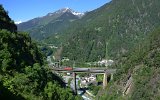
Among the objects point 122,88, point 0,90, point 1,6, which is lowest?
point 122,88

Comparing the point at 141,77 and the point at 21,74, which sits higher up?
the point at 21,74

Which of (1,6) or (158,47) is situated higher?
(1,6)

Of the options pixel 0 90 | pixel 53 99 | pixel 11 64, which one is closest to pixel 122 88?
pixel 53 99

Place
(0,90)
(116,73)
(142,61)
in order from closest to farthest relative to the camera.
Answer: (0,90) < (142,61) < (116,73)

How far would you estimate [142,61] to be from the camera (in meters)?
121

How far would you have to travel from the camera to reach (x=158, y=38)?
12569 centimetres

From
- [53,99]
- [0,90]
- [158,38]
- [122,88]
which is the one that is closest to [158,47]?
[158,38]

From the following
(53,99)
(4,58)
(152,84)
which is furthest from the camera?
(152,84)

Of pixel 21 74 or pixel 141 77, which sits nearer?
pixel 21 74

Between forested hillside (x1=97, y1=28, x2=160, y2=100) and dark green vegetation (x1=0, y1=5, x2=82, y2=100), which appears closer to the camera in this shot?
dark green vegetation (x1=0, y1=5, x2=82, y2=100)

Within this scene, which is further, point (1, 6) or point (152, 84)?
point (152, 84)

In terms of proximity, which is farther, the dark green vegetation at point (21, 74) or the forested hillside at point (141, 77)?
the forested hillside at point (141, 77)

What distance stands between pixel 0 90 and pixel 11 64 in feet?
85.0

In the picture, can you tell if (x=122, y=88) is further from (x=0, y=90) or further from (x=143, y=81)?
(x=0, y=90)
